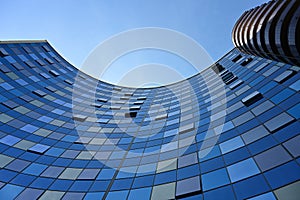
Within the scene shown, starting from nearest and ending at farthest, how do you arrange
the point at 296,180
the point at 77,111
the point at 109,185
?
the point at 296,180 → the point at 109,185 → the point at 77,111

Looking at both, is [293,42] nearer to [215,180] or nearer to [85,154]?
[215,180]

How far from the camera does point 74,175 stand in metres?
19.4

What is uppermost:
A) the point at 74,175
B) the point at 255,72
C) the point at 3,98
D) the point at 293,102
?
the point at 3,98

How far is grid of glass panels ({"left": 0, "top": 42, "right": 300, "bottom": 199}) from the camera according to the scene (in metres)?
14.2

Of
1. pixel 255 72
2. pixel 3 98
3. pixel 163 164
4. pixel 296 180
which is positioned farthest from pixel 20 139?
pixel 255 72

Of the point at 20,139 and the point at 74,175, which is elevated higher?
the point at 20,139

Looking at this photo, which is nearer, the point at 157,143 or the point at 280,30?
the point at 280,30

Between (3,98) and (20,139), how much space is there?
24.5ft

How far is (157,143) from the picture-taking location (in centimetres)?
2278

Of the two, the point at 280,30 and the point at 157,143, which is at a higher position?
the point at 280,30

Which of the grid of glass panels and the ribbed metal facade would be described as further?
the grid of glass panels

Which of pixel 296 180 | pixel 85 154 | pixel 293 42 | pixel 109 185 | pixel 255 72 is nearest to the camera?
pixel 296 180

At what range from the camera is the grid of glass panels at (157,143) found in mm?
14156

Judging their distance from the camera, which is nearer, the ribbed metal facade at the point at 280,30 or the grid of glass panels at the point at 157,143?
the ribbed metal facade at the point at 280,30
